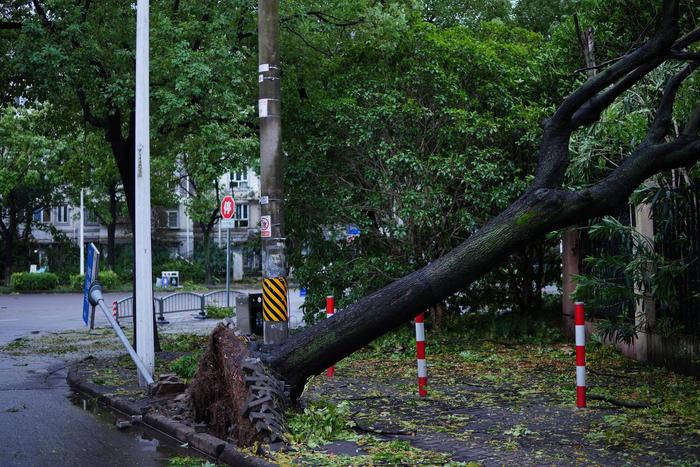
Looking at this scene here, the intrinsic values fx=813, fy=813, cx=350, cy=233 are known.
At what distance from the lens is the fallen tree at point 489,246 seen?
25.9 feet

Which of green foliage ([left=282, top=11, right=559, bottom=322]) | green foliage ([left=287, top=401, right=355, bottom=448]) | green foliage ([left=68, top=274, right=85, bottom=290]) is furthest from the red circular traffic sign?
green foliage ([left=68, top=274, right=85, bottom=290])

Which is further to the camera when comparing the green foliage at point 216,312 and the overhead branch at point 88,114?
the green foliage at point 216,312

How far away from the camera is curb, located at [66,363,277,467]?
23.8 feet

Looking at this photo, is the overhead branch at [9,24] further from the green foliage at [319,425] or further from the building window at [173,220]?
the building window at [173,220]

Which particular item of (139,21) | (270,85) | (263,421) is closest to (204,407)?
(263,421)

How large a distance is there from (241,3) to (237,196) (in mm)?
51361

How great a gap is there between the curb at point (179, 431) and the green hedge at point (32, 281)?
35.5m

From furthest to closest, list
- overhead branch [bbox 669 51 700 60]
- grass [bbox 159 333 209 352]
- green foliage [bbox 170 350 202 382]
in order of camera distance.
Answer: grass [bbox 159 333 209 352] < green foliage [bbox 170 350 202 382] < overhead branch [bbox 669 51 700 60]

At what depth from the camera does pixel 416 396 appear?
10.3 meters

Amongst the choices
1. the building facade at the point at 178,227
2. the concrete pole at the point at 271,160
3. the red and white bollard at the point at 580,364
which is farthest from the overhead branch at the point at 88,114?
the building facade at the point at 178,227

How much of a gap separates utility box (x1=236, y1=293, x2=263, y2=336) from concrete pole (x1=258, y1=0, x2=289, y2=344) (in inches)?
237

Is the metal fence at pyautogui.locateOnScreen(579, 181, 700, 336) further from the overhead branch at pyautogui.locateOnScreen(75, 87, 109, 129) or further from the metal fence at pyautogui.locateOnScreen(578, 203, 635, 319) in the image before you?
the overhead branch at pyautogui.locateOnScreen(75, 87, 109, 129)

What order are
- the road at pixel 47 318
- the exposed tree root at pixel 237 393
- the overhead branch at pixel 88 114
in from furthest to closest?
1. the road at pixel 47 318
2. the overhead branch at pixel 88 114
3. the exposed tree root at pixel 237 393

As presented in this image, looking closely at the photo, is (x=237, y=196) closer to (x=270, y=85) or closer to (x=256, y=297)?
(x=256, y=297)
